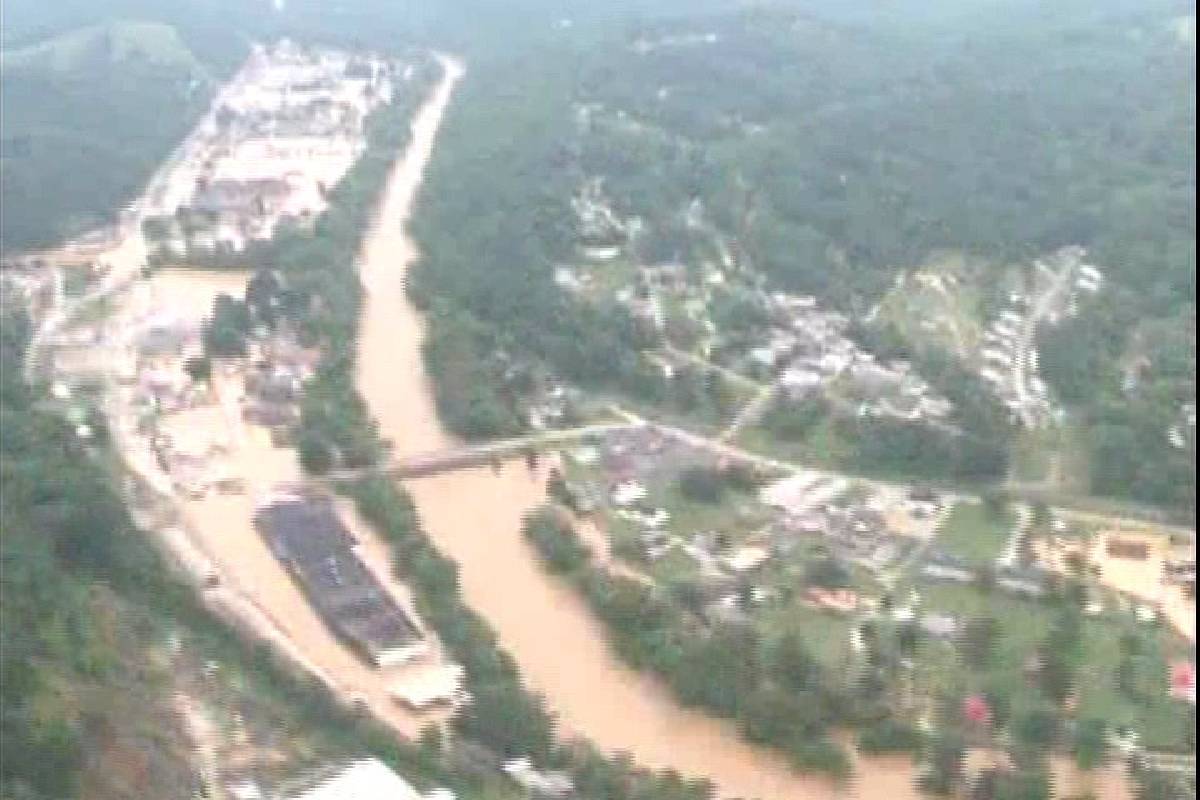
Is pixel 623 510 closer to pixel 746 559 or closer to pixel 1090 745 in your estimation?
pixel 746 559

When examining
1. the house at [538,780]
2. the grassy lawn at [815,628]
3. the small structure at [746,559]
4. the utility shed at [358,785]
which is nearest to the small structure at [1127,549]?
the grassy lawn at [815,628]

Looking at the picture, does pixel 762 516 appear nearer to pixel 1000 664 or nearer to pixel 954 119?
pixel 1000 664

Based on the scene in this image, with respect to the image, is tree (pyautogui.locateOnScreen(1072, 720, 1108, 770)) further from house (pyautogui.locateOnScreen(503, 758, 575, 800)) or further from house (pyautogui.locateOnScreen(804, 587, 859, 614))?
house (pyautogui.locateOnScreen(503, 758, 575, 800))

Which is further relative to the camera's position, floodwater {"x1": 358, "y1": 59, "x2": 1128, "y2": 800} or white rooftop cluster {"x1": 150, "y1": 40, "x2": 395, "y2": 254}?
white rooftop cluster {"x1": 150, "y1": 40, "x2": 395, "y2": 254}

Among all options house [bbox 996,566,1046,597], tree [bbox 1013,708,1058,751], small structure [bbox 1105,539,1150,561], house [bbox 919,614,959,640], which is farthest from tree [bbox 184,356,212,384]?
tree [bbox 1013,708,1058,751]

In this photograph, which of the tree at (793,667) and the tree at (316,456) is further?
the tree at (316,456)

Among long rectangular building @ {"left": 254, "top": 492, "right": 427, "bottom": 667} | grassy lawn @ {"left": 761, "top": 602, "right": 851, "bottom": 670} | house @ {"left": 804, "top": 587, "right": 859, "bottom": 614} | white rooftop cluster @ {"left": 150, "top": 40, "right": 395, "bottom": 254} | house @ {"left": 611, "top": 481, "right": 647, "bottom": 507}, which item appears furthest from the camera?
white rooftop cluster @ {"left": 150, "top": 40, "right": 395, "bottom": 254}

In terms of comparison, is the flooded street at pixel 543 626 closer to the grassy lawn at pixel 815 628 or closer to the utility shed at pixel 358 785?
the grassy lawn at pixel 815 628
